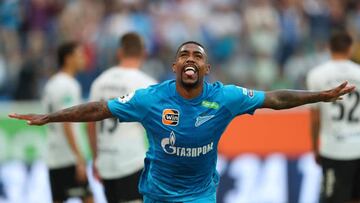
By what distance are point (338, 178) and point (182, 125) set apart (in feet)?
11.8

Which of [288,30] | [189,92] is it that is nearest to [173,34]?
[288,30]

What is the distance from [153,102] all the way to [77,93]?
12.9 feet

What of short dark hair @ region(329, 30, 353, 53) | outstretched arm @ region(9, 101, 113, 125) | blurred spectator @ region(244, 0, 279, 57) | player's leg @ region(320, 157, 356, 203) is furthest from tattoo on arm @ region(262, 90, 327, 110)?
blurred spectator @ region(244, 0, 279, 57)

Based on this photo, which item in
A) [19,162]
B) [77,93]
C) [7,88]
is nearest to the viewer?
[77,93]

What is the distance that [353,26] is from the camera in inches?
762

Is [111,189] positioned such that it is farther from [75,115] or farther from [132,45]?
[75,115]

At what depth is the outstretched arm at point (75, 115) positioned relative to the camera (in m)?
7.97

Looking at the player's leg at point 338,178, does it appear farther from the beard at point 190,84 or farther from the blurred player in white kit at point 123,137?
the beard at point 190,84

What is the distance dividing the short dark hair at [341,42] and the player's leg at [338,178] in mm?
1193

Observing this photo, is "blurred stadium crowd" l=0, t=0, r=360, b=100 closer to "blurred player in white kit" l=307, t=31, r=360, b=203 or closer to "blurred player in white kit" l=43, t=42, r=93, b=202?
"blurred player in white kit" l=43, t=42, r=93, b=202

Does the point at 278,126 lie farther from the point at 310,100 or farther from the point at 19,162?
the point at 310,100

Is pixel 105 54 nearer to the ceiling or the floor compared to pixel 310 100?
nearer to the ceiling

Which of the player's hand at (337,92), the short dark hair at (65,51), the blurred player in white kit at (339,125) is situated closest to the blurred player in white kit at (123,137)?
the short dark hair at (65,51)

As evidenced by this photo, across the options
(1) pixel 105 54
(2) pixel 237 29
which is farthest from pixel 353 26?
(1) pixel 105 54
